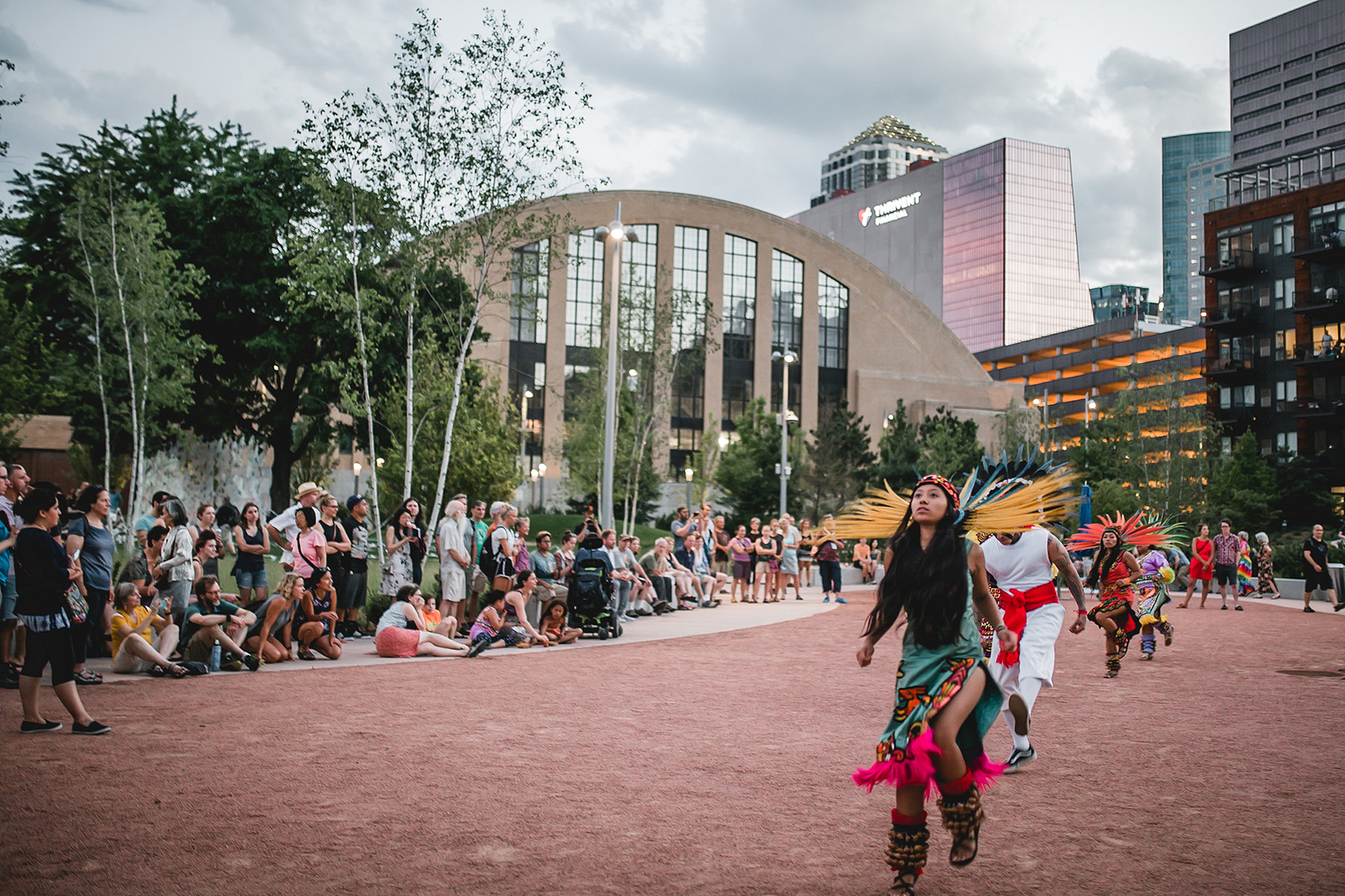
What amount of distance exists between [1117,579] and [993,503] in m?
7.19

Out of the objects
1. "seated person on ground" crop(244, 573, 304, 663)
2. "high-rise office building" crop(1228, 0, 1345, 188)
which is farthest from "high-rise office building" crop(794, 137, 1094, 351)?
"seated person on ground" crop(244, 573, 304, 663)

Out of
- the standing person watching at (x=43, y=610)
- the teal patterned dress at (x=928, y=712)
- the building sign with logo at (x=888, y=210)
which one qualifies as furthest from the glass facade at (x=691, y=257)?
the building sign with logo at (x=888, y=210)

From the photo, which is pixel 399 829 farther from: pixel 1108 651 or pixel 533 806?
pixel 1108 651

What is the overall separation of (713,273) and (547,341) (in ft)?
41.5

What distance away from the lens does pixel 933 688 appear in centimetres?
473

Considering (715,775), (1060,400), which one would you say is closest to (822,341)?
(1060,400)

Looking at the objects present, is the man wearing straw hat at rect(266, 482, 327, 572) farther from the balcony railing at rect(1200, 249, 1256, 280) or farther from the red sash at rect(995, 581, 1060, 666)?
the balcony railing at rect(1200, 249, 1256, 280)

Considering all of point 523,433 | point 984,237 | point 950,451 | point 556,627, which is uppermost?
point 984,237

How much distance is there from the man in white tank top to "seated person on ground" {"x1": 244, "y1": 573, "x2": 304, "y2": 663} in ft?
25.6

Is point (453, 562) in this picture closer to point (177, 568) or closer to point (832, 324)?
point (177, 568)

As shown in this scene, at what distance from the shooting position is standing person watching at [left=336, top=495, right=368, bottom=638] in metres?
14.0

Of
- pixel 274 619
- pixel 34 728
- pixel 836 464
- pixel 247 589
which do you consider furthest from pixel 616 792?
pixel 836 464

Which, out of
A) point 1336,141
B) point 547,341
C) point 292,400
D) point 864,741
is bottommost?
point 864,741

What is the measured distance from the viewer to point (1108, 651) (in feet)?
38.5
